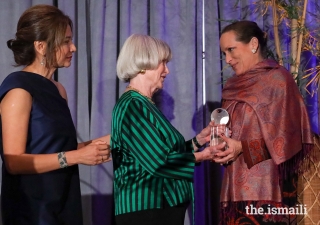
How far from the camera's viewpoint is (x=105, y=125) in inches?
130

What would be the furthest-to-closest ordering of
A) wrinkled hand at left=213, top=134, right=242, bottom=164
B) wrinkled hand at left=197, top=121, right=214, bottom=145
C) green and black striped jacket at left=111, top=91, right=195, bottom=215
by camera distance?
wrinkled hand at left=197, top=121, right=214, bottom=145 → wrinkled hand at left=213, top=134, right=242, bottom=164 → green and black striped jacket at left=111, top=91, right=195, bottom=215

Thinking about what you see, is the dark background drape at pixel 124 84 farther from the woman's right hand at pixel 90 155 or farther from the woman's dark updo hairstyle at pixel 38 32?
the woman's right hand at pixel 90 155

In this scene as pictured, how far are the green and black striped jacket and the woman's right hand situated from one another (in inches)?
5.4

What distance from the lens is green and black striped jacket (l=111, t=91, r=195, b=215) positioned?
206cm

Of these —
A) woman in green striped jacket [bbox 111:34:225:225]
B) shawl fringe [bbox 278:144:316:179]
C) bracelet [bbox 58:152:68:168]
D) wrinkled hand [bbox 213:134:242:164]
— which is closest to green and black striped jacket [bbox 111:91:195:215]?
woman in green striped jacket [bbox 111:34:225:225]

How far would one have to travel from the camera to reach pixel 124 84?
3.35 m

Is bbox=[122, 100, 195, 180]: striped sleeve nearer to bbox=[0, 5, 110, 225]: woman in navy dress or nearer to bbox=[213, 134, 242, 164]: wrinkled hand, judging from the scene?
bbox=[0, 5, 110, 225]: woman in navy dress

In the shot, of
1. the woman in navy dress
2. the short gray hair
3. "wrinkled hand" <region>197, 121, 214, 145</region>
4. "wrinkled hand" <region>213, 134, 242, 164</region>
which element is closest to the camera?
the woman in navy dress

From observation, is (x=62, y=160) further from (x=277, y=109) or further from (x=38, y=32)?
(x=277, y=109)

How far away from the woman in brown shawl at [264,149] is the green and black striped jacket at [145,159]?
0.41m

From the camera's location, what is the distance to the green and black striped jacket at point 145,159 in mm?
2064

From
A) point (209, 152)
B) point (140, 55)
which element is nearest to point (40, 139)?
point (140, 55)

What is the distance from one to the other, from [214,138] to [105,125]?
1026 millimetres

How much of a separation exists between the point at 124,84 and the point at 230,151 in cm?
110
